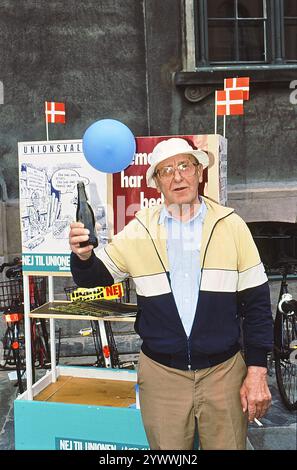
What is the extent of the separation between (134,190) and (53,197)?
616mm

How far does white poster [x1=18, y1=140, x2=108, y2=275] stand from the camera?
155 inches

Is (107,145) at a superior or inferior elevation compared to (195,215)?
superior

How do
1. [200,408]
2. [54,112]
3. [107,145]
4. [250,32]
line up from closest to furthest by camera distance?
[200,408] → [107,145] → [54,112] → [250,32]

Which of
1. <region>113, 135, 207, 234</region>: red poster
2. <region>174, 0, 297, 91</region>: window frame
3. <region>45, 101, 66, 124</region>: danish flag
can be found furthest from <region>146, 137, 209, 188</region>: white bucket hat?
<region>174, 0, 297, 91</region>: window frame

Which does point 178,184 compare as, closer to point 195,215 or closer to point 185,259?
point 195,215

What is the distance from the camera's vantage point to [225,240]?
8.69ft

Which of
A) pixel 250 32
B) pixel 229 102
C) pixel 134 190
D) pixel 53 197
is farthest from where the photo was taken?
pixel 250 32

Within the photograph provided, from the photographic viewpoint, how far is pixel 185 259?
2.67 meters

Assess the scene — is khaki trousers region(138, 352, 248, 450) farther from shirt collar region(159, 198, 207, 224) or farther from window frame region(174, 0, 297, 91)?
window frame region(174, 0, 297, 91)

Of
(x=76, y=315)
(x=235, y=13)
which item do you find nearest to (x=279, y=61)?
(x=235, y=13)

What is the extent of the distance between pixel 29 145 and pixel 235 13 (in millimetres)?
4974

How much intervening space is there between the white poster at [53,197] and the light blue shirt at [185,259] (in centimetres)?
127

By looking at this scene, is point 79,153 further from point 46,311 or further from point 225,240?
point 225,240

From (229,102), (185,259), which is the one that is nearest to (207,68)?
(229,102)
